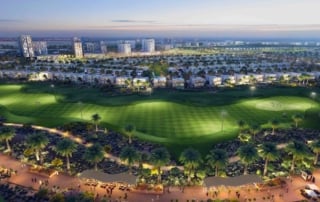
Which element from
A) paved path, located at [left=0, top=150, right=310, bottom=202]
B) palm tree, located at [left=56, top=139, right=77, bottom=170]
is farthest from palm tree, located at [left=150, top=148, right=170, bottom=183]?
palm tree, located at [left=56, top=139, right=77, bottom=170]

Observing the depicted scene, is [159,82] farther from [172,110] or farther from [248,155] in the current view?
[248,155]

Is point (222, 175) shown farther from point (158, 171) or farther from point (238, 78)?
point (238, 78)

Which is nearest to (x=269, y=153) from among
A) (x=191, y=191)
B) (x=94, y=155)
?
(x=191, y=191)

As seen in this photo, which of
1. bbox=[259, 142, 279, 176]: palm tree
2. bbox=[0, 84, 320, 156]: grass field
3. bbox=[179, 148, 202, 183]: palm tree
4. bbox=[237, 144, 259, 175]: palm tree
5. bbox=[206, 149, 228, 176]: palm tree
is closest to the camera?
bbox=[206, 149, 228, 176]: palm tree

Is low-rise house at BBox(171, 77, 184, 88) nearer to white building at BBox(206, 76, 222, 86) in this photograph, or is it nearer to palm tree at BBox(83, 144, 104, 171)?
white building at BBox(206, 76, 222, 86)

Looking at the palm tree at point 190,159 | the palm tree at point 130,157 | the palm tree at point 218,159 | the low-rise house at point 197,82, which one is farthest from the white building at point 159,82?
the palm tree at point 218,159

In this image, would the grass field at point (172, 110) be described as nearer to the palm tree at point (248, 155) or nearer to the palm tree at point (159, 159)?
the palm tree at point (159, 159)

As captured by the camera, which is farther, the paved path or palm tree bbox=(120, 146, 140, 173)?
palm tree bbox=(120, 146, 140, 173)

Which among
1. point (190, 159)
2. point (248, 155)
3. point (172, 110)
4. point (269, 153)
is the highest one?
point (248, 155)

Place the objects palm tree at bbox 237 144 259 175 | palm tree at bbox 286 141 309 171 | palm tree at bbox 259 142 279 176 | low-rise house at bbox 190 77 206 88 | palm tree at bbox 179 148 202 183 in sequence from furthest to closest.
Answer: low-rise house at bbox 190 77 206 88, palm tree at bbox 286 141 309 171, palm tree at bbox 259 142 279 176, palm tree at bbox 237 144 259 175, palm tree at bbox 179 148 202 183
